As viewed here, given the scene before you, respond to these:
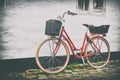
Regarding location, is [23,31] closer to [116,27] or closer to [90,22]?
[90,22]

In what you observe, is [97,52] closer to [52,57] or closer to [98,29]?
[98,29]

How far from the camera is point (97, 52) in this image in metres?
8.80

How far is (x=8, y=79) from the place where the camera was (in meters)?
7.73

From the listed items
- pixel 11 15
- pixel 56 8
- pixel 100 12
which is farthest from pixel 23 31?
pixel 100 12

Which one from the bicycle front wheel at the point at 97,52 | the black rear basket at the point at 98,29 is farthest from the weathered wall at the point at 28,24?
the black rear basket at the point at 98,29

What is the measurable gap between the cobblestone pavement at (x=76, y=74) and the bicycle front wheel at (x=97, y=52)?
212 mm

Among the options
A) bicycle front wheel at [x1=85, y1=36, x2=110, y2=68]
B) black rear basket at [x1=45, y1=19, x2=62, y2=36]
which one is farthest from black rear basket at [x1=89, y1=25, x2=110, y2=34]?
black rear basket at [x1=45, y1=19, x2=62, y2=36]

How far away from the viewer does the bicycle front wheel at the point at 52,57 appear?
8.20 meters

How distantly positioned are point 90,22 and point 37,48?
7.20 feet

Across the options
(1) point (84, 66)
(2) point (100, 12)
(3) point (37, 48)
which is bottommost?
(1) point (84, 66)

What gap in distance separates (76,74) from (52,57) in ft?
2.72

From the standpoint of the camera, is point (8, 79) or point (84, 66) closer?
point (8, 79)

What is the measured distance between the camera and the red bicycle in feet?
26.6

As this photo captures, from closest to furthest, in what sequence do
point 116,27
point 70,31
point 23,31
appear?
point 23,31, point 70,31, point 116,27
